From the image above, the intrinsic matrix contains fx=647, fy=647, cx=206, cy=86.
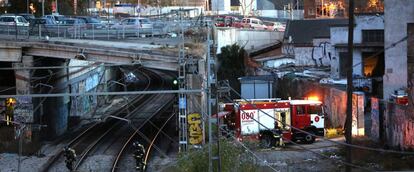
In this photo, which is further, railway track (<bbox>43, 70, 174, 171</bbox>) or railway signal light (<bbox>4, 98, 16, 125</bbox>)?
railway signal light (<bbox>4, 98, 16, 125</bbox>)

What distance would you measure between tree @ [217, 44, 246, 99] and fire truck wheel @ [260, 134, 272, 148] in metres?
24.8

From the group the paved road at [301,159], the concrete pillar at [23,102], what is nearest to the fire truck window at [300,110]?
the paved road at [301,159]

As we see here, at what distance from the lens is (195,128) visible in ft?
91.1

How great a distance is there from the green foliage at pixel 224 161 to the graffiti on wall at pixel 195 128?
38.0 feet

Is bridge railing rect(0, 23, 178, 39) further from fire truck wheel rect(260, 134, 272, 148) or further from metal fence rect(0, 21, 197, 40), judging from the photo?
fire truck wheel rect(260, 134, 272, 148)

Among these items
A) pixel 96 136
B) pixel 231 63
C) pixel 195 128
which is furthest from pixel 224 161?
pixel 231 63

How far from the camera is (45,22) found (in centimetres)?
5675

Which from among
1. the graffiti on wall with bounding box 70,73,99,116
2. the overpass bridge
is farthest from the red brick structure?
the overpass bridge

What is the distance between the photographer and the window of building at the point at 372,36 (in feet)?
148

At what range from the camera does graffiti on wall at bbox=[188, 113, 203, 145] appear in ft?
89.5

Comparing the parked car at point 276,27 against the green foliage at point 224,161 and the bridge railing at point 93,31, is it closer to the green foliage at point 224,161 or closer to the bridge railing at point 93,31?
the bridge railing at point 93,31

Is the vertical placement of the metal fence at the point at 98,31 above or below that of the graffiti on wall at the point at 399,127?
above

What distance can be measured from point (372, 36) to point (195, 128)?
Result: 21.9 meters

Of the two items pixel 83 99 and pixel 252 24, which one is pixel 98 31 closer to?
pixel 83 99
